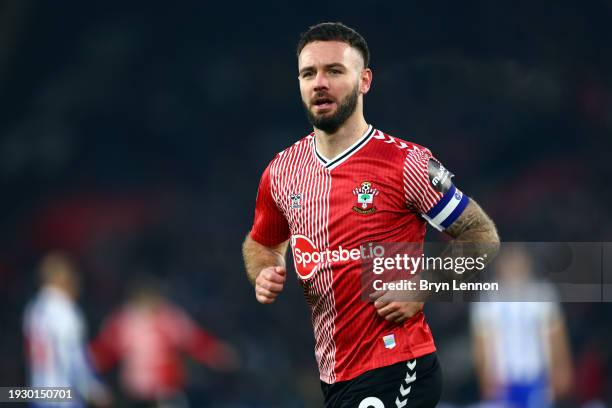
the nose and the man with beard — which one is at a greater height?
the nose

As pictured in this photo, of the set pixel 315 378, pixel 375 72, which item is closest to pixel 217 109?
pixel 375 72

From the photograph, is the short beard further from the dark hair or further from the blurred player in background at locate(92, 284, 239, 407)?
the blurred player in background at locate(92, 284, 239, 407)

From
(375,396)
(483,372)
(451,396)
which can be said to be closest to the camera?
(375,396)

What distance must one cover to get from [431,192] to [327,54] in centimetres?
75

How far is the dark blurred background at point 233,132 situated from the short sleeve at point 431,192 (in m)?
7.15

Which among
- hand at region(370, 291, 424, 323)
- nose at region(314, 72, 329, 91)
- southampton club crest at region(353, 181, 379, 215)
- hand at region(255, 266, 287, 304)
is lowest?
hand at region(370, 291, 424, 323)

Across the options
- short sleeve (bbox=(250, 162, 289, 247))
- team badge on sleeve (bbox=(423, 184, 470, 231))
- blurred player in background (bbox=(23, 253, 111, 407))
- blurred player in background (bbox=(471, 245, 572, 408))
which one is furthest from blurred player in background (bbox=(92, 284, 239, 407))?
team badge on sleeve (bbox=(423, 184, 470, 231))

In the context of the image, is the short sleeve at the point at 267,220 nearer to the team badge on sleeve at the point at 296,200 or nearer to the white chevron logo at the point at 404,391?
the team badge on sleeve at the point at 296,200

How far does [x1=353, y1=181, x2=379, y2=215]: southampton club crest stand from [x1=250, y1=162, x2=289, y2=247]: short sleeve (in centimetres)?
53

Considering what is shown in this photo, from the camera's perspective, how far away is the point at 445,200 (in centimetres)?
440

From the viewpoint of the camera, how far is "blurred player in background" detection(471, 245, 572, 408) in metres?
9.71

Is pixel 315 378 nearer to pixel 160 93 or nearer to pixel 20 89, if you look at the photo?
pixel 160 93

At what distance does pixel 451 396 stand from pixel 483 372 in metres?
1.47

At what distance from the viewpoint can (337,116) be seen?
452 centimetres
